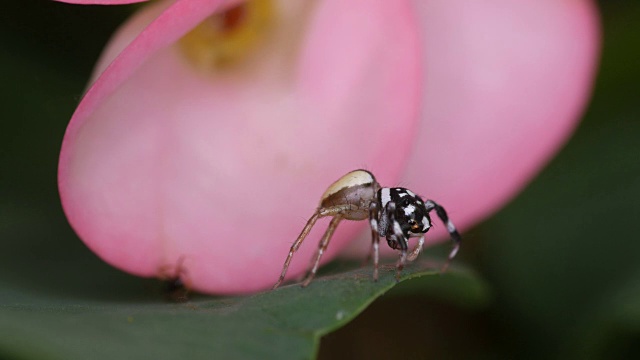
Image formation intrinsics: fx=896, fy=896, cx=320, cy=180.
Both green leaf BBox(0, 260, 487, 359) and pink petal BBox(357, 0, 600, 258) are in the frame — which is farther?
pink petal BBox(357, 0, 600, 258)

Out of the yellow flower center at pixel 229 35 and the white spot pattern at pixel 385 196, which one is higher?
the yellow flower center at pixel 229 35

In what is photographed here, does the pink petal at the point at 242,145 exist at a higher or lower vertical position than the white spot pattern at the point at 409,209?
higher

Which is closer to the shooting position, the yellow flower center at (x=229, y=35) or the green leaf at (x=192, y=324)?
the green leaf at (x=192, y=324)

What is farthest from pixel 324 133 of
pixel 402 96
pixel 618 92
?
pixel 618 92

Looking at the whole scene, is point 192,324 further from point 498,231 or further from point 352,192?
point 498,231

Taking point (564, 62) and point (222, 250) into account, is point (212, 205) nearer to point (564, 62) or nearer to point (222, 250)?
point (222, 250)

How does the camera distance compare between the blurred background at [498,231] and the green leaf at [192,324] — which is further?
the blurred background at [498,231]
